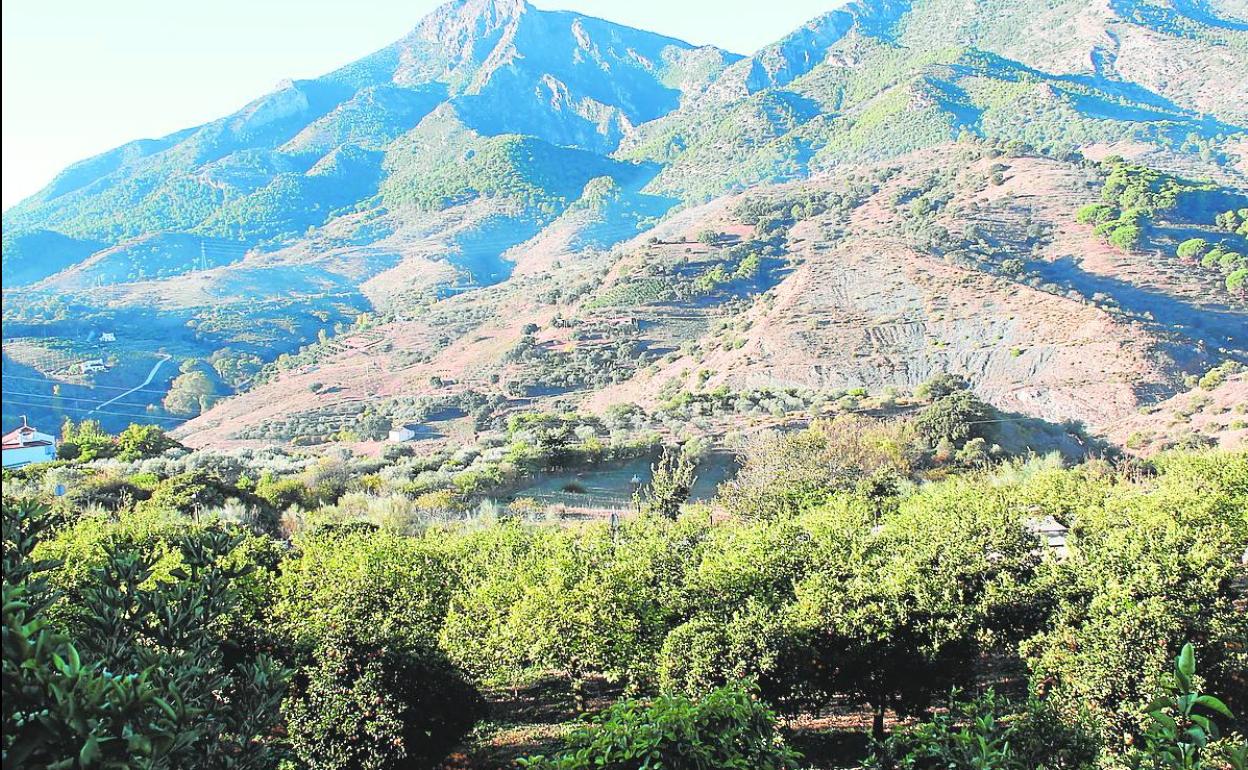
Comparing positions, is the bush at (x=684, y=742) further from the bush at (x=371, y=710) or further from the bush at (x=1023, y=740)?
the bush at (x=371, y=710)

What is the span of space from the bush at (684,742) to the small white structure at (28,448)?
37530 millimetres

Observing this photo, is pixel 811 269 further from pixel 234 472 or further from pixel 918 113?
pixel 918 113

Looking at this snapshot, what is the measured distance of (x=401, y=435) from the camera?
1720 inches

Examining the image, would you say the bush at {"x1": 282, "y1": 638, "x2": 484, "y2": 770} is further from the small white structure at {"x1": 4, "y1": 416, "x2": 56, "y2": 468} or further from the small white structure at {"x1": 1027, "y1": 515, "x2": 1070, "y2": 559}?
the small white structure at {"x1": 4, "y1": 416, "x2": 56, "y2": 468}

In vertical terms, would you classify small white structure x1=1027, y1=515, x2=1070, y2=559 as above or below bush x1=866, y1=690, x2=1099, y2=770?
below

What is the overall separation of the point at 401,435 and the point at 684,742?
136ft

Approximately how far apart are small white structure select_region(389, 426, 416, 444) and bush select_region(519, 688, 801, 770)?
130 ft

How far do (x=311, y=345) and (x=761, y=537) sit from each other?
7176cm

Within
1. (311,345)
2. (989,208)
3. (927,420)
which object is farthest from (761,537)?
(311,345)

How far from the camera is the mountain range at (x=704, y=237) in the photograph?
49750mm

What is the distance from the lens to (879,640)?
9.38 m

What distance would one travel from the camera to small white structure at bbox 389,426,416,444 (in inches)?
1688

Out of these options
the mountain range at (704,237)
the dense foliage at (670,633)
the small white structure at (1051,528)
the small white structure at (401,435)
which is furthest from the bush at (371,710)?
the small white structure at (401,435)

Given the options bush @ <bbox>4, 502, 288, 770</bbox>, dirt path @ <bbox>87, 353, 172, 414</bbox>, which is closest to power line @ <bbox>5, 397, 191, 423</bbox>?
dirt path @ <bbox>87, 353, 172, 414</bbox>
